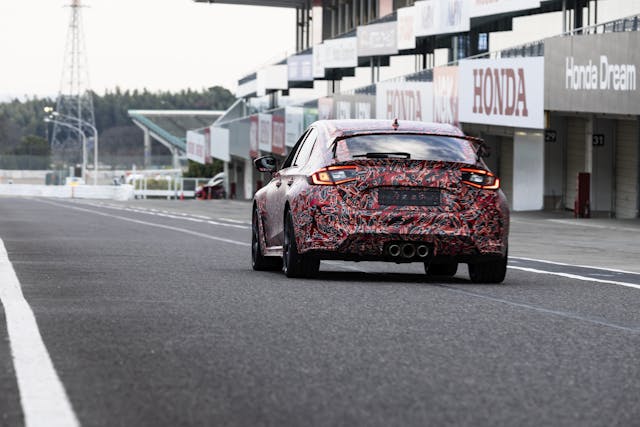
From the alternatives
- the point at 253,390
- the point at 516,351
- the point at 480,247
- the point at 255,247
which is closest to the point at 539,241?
the point at 255,247

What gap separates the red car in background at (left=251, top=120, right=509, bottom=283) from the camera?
1220cm

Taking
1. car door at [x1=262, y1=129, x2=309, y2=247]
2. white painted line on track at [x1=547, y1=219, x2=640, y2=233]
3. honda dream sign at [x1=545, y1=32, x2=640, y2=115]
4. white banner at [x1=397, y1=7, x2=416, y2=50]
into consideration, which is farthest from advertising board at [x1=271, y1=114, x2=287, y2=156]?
car door at [x1=262, y1=129, x2=309, y2=247]

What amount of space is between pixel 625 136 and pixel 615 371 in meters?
30.7

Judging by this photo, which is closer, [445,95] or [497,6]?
[497,6]

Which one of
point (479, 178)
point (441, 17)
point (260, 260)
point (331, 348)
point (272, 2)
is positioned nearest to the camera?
point (331, 348)

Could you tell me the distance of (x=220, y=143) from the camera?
9631 centimetres

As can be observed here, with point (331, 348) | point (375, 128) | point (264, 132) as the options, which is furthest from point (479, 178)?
point (264, 132)

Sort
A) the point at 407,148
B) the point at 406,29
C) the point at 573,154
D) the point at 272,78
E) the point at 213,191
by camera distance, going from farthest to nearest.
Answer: the point at 213,191, the point at 272,78, the point at 406,29, the point at 573,154, the point at 407,148

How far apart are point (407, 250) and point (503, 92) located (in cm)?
2721

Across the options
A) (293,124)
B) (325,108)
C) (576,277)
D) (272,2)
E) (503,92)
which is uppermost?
(272,2)

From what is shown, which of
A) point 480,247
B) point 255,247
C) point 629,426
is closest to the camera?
point 629,426

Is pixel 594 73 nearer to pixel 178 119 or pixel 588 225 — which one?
pixel 588 225

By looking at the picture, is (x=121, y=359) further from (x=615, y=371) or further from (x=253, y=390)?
(x=615, y=371)

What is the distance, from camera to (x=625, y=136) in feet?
121
